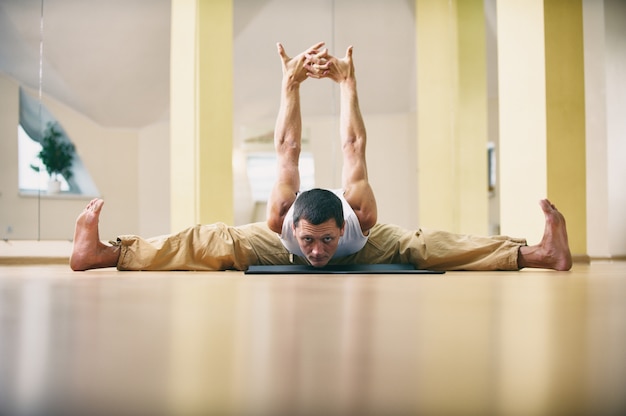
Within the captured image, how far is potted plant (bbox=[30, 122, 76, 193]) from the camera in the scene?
5.38 meters

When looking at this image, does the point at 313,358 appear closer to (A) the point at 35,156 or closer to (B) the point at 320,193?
(B) the point at 320,193

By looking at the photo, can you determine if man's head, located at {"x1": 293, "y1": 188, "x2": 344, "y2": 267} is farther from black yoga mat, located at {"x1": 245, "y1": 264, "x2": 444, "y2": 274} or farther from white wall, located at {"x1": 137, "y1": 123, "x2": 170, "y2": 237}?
white wall, located at {"x1": 137, "y1": 123, "x2": 170, "y2": 237}

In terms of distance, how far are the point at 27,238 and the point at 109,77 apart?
1.61 meters

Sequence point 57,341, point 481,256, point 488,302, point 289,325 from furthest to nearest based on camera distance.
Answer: point 481,256 < point 488,302 < point 289,325 < point 57,341

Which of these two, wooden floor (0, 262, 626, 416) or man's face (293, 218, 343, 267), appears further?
man's face (293, 218, 343, 267)

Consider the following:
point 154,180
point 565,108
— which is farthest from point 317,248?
point 154,180

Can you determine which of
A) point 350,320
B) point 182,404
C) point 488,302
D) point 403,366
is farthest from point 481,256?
point 182,404

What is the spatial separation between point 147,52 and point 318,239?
3.32 metres

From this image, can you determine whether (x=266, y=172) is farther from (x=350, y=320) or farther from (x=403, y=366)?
(x=403, y=366)

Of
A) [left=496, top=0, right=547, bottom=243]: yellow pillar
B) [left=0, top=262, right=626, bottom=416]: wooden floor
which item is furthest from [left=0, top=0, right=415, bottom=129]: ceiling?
[left=0, top=262, right=626, bottom=416]: wooden floor

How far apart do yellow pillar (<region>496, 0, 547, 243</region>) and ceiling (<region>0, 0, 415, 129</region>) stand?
1.27 m

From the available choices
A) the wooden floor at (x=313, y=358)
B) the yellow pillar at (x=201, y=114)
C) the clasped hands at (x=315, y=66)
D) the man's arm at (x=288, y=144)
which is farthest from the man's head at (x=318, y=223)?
the yellow pillar at (x=201, y=114)

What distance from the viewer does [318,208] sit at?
8.97ft

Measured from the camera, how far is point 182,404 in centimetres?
52
